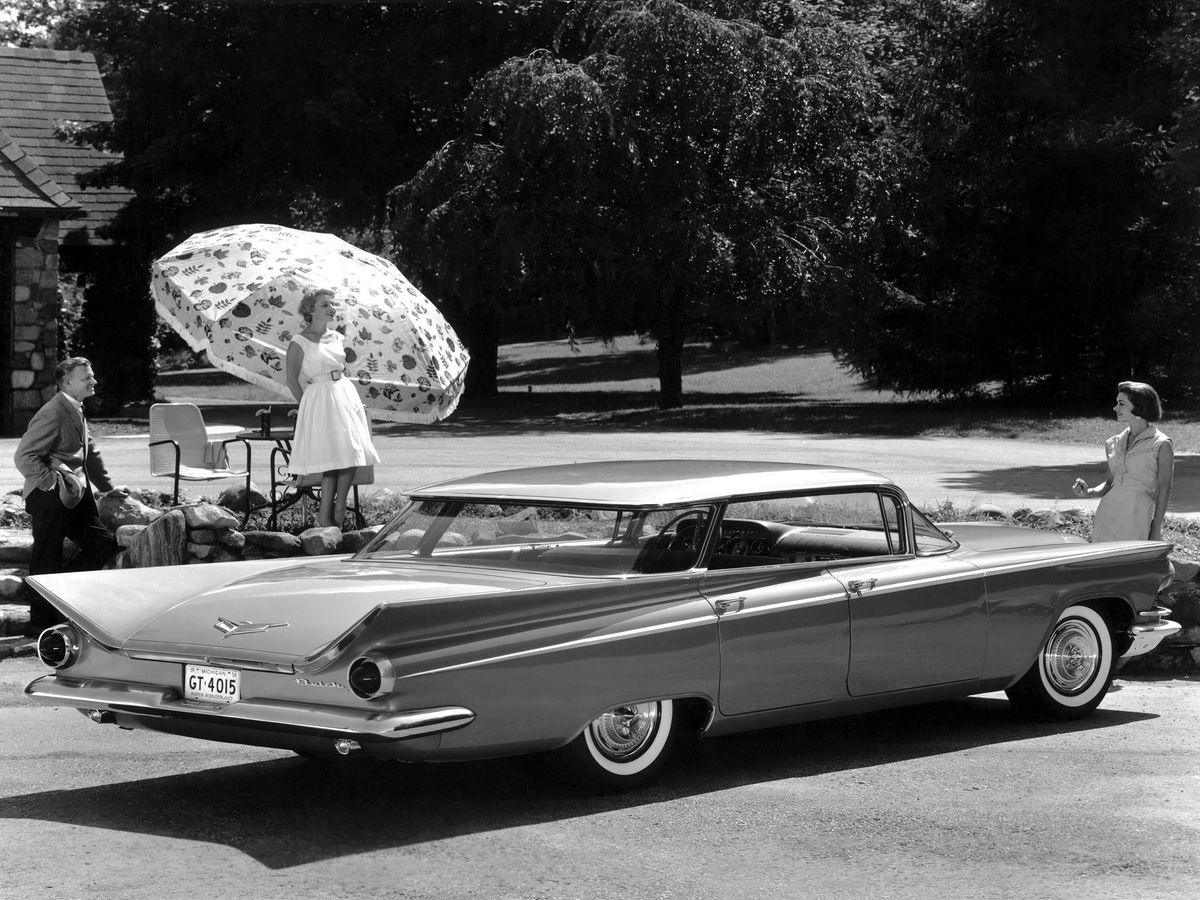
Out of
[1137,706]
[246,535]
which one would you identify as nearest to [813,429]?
[246,535]

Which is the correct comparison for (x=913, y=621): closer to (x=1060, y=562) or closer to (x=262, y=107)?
(x=1060, y=562)

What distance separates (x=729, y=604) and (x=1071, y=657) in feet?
7.15

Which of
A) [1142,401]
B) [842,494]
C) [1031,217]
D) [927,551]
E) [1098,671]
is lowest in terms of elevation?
[1098,671]

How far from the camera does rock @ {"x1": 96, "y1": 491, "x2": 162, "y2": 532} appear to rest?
37.3 feet

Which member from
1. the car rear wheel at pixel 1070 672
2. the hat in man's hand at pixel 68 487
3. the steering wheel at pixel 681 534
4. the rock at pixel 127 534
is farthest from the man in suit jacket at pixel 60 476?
the car rear wheel at pixel 1070 672

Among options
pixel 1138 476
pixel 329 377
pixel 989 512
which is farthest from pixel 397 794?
pixel 989 512

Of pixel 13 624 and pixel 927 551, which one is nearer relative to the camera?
pixel 927 551

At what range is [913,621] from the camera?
6.95 m

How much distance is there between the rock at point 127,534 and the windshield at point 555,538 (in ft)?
14.7

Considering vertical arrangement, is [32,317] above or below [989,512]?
above

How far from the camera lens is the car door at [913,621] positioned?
22.3 ft

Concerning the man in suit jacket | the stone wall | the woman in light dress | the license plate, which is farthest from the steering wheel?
the stone wall

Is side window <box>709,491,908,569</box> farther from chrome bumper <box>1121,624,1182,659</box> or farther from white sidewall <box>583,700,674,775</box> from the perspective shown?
chrome bumper <box>1121,624,1182,659</box>

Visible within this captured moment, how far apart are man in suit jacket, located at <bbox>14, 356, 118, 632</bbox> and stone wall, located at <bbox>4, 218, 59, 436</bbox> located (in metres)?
15.3
